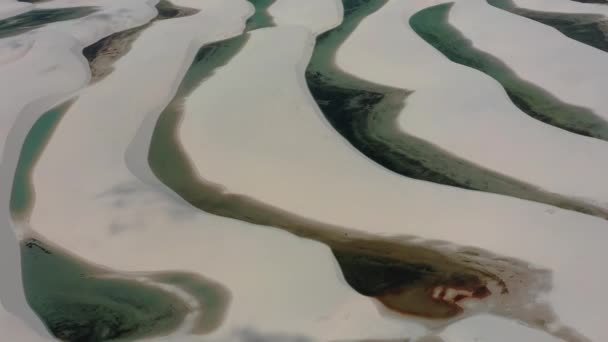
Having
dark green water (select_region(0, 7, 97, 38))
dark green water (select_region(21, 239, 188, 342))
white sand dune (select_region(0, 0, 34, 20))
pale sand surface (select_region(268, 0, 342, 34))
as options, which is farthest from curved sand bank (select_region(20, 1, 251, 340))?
white sand dune (select_region(0, 0, 34, 20))

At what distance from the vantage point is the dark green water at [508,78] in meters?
6.16

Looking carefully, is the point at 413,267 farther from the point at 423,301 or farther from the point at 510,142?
the point at 510,142

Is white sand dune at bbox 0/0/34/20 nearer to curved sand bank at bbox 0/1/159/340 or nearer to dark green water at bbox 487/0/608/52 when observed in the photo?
curved sand bank at bbox 0/1/159/340

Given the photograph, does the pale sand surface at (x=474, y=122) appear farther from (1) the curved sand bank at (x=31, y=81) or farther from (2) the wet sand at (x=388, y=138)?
(1) the curved sand bank at (x=31, y=81)

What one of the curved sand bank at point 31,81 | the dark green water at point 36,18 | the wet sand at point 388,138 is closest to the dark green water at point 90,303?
the curved sand bank at point 31,81

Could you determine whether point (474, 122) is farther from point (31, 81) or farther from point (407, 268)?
point (31, 81)

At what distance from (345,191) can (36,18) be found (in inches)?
267

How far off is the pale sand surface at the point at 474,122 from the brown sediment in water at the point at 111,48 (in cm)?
269

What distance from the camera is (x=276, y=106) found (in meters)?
6.68

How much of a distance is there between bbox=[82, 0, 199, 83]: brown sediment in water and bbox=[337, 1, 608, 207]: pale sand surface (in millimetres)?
2694

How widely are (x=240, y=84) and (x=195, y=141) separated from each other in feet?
4.12

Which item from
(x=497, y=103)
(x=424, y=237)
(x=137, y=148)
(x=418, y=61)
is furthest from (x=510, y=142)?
(x=137, y=148)

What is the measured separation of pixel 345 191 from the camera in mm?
5297

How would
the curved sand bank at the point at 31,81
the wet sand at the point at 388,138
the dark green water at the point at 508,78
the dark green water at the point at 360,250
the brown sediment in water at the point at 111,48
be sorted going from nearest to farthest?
the dark green water at the point at 360,250, the curved sand bank at the point at 31,81, the wet sand at the point at 388,138, the dark green water at the point at 508,78, the brown sediment in water at the point at 111,48
